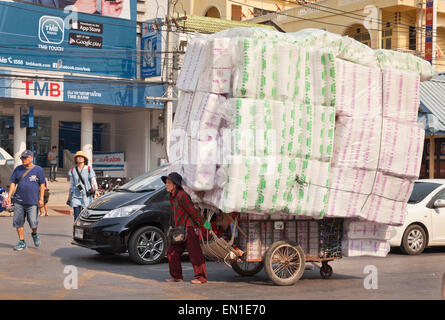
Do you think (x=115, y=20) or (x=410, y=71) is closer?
(x=410, y=71)

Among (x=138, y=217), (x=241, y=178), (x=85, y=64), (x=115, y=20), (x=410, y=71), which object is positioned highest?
(x=115, y=20)

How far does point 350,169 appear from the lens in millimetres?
8719

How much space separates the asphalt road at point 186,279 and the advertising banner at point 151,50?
20622 mm

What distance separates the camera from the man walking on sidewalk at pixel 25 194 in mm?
12070

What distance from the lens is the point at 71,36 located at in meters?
31.1

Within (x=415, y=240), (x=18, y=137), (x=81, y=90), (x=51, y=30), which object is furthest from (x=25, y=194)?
(x=51, y=30)

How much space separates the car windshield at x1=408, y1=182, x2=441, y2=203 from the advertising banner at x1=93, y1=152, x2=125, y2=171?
2269cm

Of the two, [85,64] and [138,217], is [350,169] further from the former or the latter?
[85,64]

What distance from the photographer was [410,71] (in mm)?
9133

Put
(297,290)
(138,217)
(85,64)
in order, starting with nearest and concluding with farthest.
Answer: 1. (297,290)
2. (138,217)
3. (85,64)

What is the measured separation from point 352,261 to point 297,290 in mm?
3679

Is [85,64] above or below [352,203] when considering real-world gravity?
above
